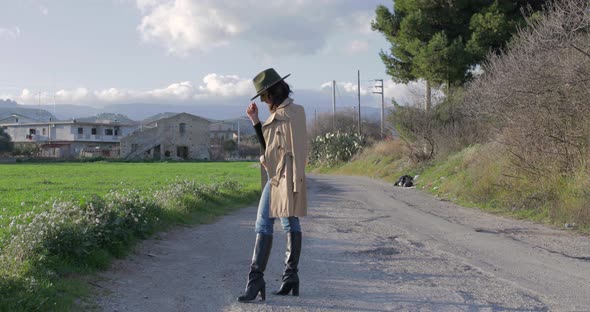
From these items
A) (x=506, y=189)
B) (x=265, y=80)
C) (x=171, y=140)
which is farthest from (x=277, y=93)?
(x=171, y=140)

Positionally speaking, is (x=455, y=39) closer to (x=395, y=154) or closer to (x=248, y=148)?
(x=395, y=154)

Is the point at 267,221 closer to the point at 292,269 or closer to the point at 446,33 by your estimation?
the point at 292,269

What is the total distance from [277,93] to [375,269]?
243 cm

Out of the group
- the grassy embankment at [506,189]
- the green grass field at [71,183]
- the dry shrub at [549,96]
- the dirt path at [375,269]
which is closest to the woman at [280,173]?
the dirt path at [375,269]

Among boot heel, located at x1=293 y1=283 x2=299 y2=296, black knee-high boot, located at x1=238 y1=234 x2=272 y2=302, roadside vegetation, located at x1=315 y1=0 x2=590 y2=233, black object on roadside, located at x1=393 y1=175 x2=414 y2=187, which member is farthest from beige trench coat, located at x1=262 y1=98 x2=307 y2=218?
black object on roadside, located at x1=393 y1=175 x2=414 y2=187

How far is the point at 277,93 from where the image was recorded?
212 inches

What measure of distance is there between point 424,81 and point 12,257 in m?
26.7

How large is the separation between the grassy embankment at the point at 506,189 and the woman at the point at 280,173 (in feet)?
21.0

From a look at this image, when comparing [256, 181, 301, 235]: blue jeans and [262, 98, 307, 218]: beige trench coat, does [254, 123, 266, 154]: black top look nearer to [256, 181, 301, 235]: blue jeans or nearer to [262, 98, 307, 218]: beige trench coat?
[262, 98, 307, 218]: beige trench coat

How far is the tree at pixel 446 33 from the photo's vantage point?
25.4m

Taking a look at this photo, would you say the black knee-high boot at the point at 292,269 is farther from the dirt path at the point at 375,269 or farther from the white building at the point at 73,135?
the white building at the point at 73,135

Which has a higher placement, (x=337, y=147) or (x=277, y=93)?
(x=337, y=147)

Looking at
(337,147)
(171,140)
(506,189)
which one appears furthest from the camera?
(171,140)

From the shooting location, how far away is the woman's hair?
5.38m
